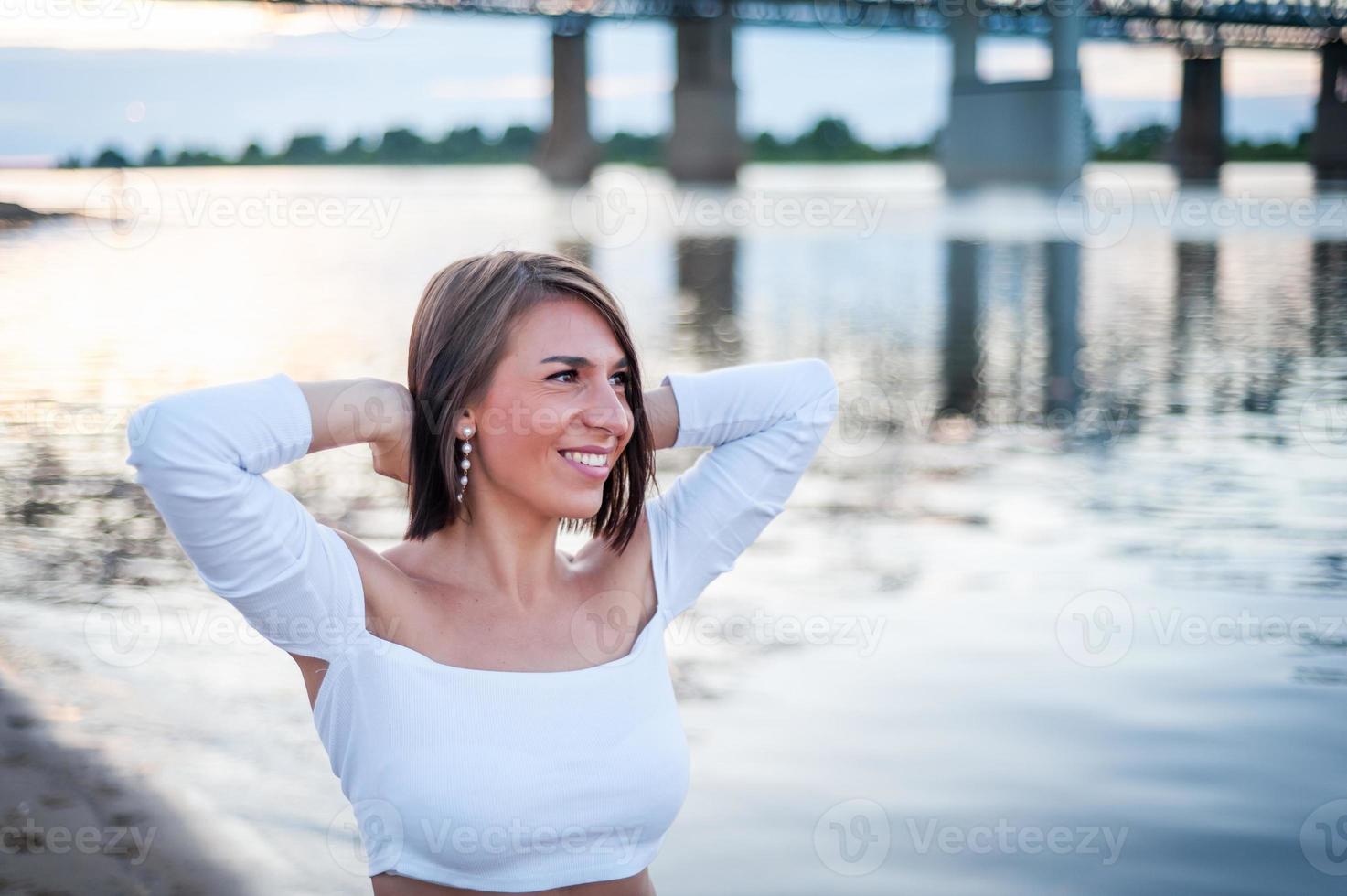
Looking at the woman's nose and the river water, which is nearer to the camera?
the woman's nose

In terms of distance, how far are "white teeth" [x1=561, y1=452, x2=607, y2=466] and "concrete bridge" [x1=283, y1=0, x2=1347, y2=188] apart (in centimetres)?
4641

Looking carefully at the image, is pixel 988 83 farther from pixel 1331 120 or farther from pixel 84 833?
pixel 84 833

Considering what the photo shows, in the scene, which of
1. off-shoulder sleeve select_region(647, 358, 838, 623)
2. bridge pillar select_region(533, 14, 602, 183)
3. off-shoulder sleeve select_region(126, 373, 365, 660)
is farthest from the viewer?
bridge pillar select_region(533, 14, 602, 183)

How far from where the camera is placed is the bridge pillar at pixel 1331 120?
67.4m

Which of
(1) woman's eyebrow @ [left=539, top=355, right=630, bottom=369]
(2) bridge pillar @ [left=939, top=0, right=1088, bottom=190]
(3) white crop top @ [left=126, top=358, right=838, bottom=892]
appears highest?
(2) bridge pillar @ [left=939, top=0, right=1088, bottom=190]

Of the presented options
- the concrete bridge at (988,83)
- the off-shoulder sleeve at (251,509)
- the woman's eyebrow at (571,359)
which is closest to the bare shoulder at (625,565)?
the woman's eyebrow at (571,359)

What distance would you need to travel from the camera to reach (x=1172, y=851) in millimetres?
3984

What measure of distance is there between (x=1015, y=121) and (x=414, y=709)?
51.0 m

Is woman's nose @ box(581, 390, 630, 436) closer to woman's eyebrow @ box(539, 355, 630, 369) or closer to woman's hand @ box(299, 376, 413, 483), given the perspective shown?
woman's eyebrow @ box(539, 355, 630, 369)

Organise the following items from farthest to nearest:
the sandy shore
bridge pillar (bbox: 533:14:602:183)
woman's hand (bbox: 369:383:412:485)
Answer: bridge pillar (bbox: 533:14:602:183)
the sandy shore
woman's hand (bbox: 369:383:412:485)

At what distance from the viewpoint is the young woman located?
2.18 meters

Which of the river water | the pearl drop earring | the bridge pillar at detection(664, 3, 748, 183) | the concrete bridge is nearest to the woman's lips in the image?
the pearl drop earring

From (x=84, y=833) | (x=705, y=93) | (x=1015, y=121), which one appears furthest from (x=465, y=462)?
(x=705, y=93)

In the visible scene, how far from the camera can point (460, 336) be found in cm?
238
